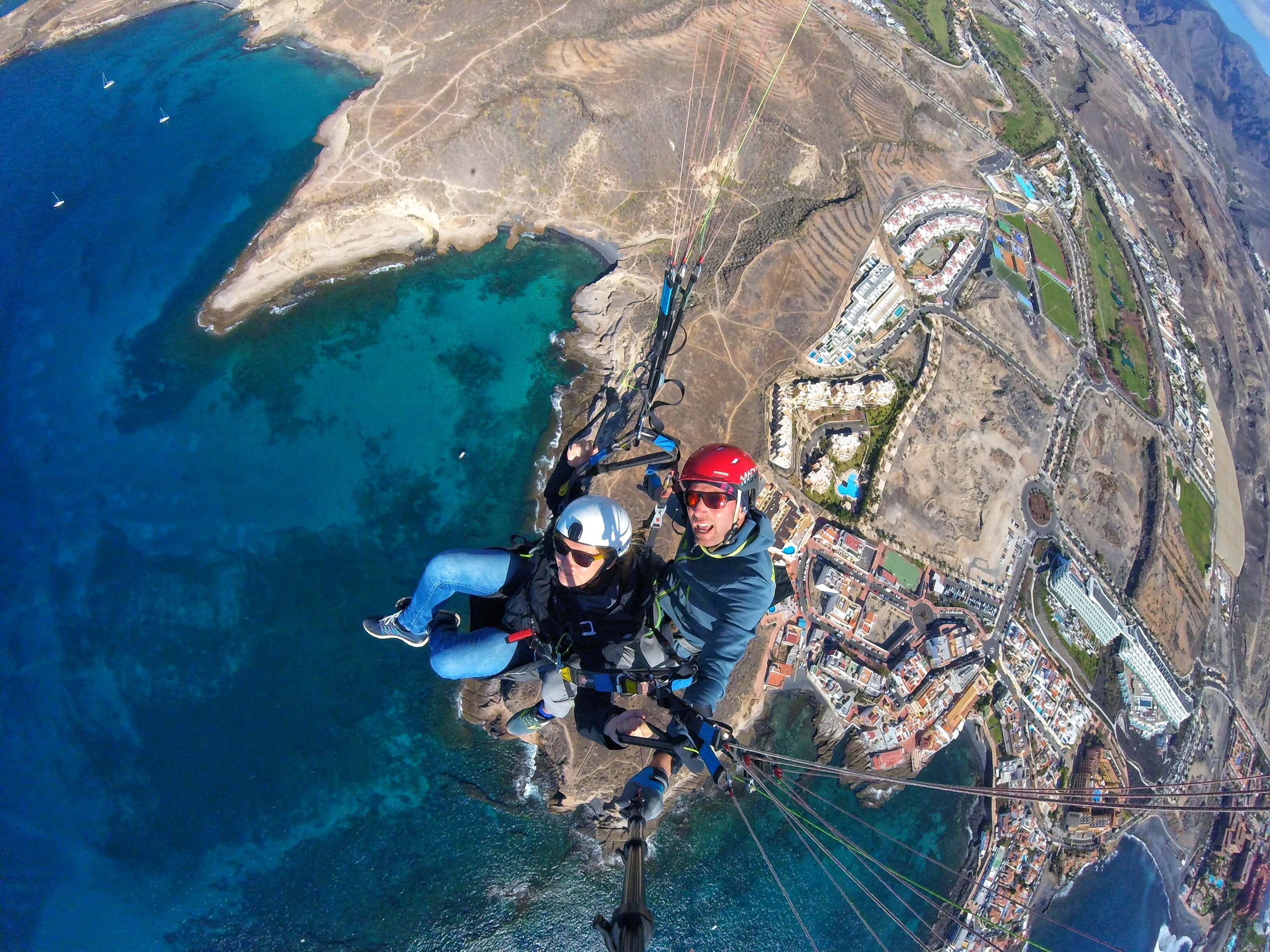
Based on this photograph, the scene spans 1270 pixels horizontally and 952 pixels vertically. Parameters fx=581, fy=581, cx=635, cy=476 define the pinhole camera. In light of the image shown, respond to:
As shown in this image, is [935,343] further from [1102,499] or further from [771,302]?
[1102,499]

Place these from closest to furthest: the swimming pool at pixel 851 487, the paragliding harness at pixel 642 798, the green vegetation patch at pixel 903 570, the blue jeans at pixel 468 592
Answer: the paragliding harness at pixel 642 798 < the blue jeans at pixel 468 592 < the green vegetation patch at pixel 903 570 < the swimming pool at pixel 851 487

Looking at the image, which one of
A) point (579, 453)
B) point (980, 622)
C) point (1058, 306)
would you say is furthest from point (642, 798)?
point (1058, 306)

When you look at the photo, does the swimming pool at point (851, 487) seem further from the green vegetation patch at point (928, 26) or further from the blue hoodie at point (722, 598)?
the green vegetation patch at point (928, 26)

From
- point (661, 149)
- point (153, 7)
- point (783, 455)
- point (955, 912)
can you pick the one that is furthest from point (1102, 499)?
point (153, 7)

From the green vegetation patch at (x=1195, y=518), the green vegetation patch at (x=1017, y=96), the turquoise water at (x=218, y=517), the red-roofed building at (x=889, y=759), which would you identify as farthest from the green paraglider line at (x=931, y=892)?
the green vegetation patch at (x=1017, y=96)

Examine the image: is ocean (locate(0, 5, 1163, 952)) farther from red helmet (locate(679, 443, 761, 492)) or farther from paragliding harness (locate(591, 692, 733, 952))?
red helmet (locate(679, 443, 761, 492))

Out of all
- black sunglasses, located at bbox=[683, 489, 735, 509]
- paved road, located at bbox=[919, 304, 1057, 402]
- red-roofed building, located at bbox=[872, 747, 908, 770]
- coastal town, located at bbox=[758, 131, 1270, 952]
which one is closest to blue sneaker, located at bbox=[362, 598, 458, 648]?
black sunglasses, located at bbox=[683, 489, 735, 509]
